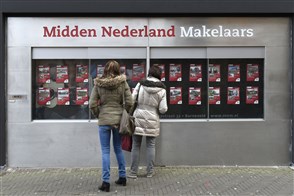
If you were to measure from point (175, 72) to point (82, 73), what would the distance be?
5.51 feet

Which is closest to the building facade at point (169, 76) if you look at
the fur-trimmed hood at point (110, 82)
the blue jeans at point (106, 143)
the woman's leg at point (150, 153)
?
the woman's leg at point (150, 153)

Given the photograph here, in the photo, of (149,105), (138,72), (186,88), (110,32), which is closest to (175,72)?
(186,88)

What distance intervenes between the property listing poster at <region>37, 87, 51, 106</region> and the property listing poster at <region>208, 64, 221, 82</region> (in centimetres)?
294

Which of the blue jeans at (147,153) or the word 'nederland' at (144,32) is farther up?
the word 'nederland' at (144,32)

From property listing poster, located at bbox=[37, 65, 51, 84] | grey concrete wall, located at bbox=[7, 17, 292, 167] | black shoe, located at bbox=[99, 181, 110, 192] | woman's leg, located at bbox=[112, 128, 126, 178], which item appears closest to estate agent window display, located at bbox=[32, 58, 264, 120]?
property listing poster, located at bbox=[37, 65, 51, 84]

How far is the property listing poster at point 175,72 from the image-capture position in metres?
8.68

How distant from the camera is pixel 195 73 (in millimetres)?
8703

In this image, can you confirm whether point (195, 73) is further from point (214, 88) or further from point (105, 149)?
point (105, 149)

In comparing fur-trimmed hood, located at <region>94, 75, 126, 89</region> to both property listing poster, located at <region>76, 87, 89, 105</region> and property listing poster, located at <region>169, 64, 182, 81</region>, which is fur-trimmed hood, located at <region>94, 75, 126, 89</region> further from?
property listing poster, located at <region>169, 64, 182, 81</region>

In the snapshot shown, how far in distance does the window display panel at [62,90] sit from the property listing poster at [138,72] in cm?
85

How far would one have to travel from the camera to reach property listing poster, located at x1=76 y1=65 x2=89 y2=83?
28.2 ft

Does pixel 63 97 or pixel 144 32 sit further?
pixel 63 97

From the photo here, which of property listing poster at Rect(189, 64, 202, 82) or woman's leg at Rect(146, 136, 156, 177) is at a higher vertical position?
property listing poster at Rect(189, 64, 202, 82)

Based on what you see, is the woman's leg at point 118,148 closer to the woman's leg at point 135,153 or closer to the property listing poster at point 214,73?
the woman's leg at point 135,153
